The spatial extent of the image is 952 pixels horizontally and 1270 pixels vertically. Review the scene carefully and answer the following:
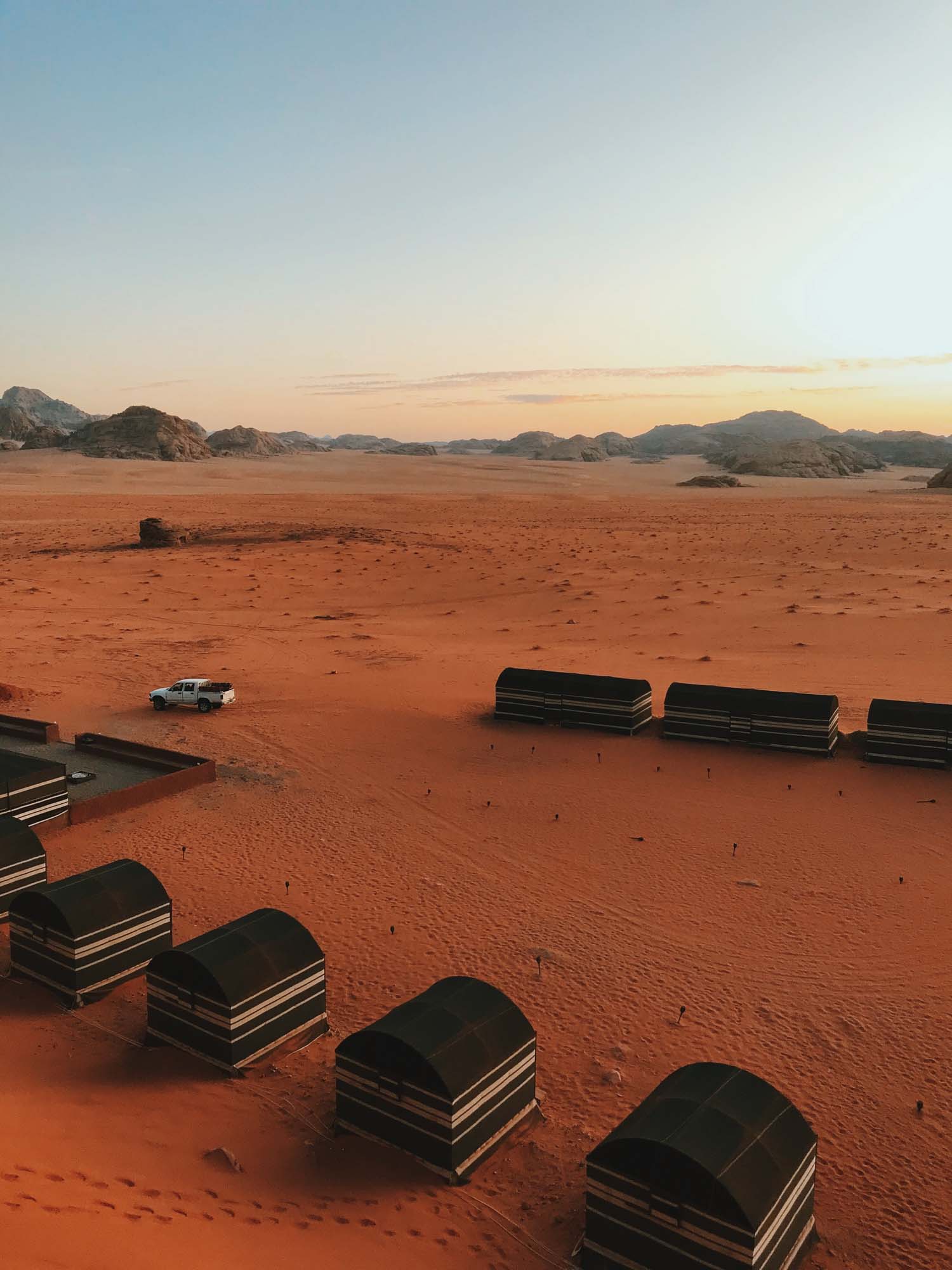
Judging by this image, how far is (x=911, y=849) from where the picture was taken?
20.3 m

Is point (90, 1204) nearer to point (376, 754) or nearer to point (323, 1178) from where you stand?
point (323, 1178)

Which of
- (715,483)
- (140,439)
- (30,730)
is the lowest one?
(30,730)

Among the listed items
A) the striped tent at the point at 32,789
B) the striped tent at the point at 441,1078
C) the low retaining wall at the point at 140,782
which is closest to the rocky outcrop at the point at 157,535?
the low retaining wall at the point at 140,782

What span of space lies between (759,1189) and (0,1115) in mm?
8131

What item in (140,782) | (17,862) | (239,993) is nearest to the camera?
(239,993)

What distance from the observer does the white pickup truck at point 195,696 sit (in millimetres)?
30969

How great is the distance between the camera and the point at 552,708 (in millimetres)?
29109

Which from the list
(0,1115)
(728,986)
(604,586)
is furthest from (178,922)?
(604,586)

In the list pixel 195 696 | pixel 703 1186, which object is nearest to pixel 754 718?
pixel 195 696

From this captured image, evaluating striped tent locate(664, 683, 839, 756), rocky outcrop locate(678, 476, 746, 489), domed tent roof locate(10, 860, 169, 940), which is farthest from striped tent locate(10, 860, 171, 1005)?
rocky outcrop locate(678, 476, 746, 489)

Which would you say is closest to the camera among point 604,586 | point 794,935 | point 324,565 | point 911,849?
point 794,935

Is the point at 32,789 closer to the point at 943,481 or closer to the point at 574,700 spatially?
the point at 574,700

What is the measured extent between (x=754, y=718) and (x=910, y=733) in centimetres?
388

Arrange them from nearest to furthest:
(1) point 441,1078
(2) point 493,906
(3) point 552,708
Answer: (1) point 441,1078 < (2) point 493,906 < (3) point 552,708
